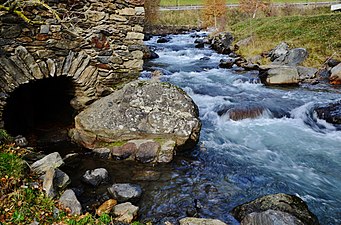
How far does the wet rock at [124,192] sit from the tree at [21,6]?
3628 millimetres

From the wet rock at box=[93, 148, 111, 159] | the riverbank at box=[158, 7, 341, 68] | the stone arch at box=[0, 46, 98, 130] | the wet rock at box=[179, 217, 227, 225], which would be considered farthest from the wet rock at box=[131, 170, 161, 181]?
the riverbank at box=[158, 7, 341, 68]

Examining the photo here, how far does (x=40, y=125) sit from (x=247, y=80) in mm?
8902


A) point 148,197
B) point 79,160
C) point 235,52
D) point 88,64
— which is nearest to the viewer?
point 148,197

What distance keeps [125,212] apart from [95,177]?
4.29 feet

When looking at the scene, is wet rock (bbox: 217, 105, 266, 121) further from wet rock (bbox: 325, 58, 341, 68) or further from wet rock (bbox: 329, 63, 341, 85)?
wet rock (bbox: 325, 58, 341, 68)

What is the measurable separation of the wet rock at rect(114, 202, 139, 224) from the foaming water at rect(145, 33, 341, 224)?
39 centimetres

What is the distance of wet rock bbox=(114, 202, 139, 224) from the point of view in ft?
13.7

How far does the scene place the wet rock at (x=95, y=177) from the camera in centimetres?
528

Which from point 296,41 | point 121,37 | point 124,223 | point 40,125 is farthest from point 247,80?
point 124,223

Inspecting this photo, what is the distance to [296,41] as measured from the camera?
17000 millimetres

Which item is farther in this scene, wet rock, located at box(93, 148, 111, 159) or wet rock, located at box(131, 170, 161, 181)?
wet rock, located at box(93, 148, 111, 159)

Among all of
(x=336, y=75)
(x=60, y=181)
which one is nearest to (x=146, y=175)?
(x=60, y=181)

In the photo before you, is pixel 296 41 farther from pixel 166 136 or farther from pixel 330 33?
pixel 166 136

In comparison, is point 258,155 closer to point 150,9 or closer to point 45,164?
point 45,164
